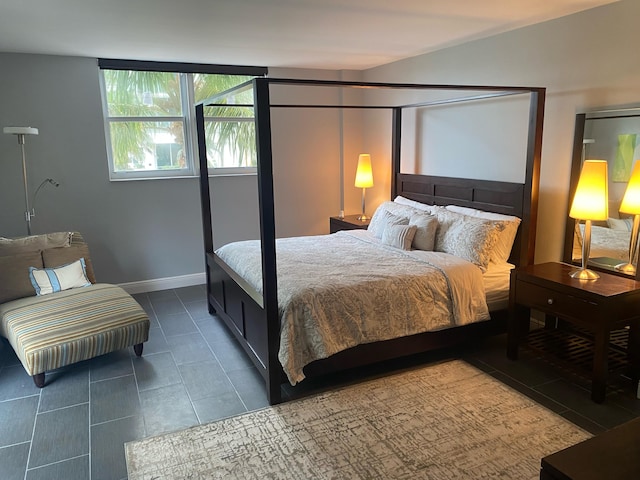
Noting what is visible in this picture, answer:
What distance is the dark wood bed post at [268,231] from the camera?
8.47ft

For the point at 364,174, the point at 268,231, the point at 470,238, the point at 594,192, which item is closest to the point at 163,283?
the point at 364,174

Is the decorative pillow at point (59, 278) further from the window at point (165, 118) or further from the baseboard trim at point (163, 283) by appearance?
the window at point (165, 118)

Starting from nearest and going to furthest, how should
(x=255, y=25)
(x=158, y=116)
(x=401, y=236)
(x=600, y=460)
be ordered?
1. (x=600, y=460)
2. (x=255, y=25)
3. (x=401, y=236)
4. (x=158, y=116)

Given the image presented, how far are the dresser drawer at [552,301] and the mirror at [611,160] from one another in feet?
1.69

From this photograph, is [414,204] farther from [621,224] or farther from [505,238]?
[621,224]

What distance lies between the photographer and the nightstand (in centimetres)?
503

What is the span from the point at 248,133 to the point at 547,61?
3.17 m

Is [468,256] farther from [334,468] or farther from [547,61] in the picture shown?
[334,468]

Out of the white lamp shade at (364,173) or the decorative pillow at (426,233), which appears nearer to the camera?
the decorative pillow at (426,233)

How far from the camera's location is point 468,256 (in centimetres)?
357

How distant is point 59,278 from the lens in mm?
3914

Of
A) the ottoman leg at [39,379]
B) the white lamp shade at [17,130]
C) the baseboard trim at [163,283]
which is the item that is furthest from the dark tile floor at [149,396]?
the white lamp shade at [17,130]

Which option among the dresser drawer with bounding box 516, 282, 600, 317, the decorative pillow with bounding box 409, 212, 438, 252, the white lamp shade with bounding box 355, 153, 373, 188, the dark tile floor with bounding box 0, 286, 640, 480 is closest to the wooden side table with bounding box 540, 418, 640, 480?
the dark tile floor with bounding box 0, 286, 640, 480

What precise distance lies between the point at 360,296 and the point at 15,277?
278 centimetres
